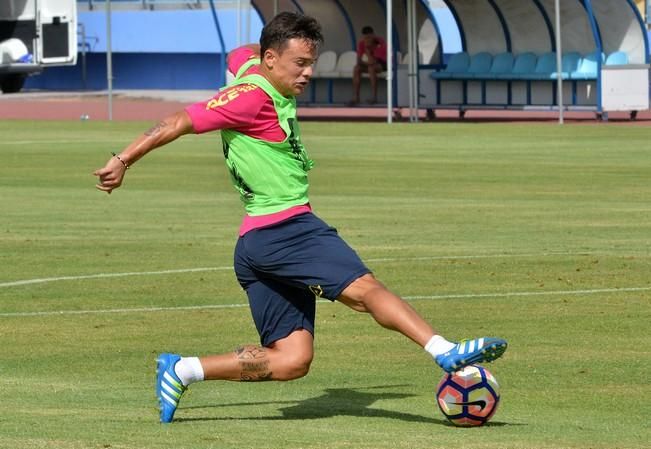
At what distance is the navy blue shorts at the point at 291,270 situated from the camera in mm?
8023

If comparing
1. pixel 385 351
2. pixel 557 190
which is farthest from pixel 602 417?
pixel 557 190

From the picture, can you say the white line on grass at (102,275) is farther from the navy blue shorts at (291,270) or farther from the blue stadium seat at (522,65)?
the blue stadium seat at (522,65)

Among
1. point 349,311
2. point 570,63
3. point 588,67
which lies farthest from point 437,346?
point 570,63

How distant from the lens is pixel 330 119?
45.8 m

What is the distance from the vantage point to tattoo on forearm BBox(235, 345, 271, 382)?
837 centimetres

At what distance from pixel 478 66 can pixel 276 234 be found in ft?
123

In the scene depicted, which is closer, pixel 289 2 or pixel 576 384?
pixel 576 384

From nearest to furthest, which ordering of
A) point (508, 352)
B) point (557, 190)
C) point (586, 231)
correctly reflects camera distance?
point (508, 352) → point (586, 231) → point (557, 190)

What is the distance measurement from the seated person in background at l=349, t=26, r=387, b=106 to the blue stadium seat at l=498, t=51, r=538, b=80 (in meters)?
3.64

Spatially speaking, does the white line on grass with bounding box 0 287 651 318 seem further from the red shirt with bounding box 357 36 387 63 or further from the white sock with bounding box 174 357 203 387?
→ the red shirt with bounding box 357 36 387 63

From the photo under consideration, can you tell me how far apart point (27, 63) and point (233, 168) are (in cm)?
2807

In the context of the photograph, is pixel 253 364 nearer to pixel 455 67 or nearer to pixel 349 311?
pixel 349 311

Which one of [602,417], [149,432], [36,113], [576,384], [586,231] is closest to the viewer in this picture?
[149,432]

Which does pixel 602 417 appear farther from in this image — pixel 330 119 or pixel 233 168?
pixel 330 119
